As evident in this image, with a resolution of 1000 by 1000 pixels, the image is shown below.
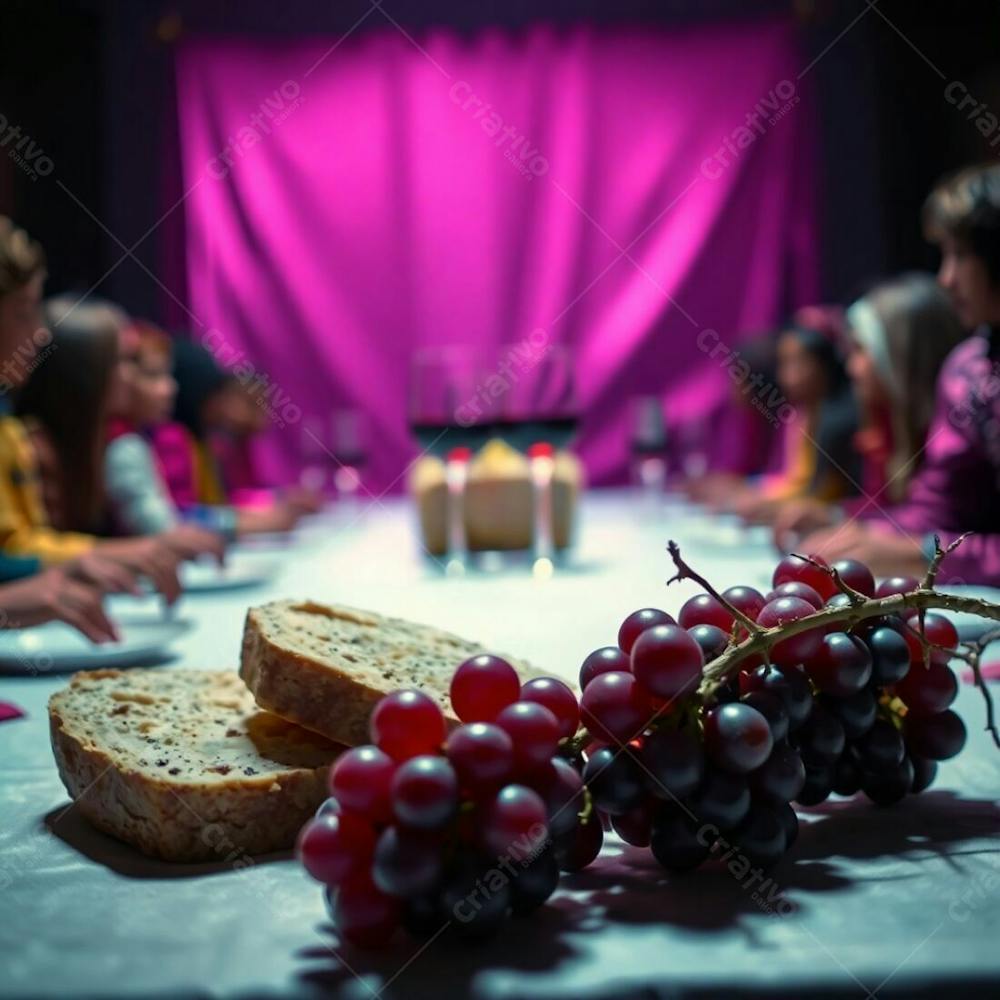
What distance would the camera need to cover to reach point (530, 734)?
1.48 feet

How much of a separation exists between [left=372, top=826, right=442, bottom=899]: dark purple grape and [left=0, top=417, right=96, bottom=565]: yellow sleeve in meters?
1.28

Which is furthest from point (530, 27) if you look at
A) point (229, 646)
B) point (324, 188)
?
→ point (229, 646)

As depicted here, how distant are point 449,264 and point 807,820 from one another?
408 centimetres

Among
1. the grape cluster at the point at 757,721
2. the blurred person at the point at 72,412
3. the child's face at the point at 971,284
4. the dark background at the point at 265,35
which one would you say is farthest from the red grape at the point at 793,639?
the dark background at the point at 265,35

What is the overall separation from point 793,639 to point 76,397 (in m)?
1.68

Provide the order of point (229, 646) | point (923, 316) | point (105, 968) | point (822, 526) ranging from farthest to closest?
point (923, 316) < point (822, 526) < point (229, 646) < point (105, 968)

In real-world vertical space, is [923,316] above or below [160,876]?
above

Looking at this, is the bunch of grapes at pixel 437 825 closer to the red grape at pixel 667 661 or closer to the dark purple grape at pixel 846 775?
the red grape at pixel 667 661

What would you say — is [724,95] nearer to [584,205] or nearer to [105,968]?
[584,205]

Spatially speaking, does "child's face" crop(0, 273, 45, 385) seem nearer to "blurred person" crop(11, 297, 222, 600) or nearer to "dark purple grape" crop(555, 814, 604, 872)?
"blurred person" crop(11, 297, 222, 600)

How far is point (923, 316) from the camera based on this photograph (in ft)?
7.29

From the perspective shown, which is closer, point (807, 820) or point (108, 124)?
point (807, 820)

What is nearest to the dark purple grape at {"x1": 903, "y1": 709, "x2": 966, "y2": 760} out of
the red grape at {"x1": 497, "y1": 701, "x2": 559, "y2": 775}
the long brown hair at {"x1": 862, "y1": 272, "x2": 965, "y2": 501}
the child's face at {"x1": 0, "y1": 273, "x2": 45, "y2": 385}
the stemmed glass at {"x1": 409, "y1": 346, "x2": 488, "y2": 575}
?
the red grape at {"x1": 497, "y1": 701, "x2": 559, "y2": 775}

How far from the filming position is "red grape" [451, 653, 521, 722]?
49 centimetres
